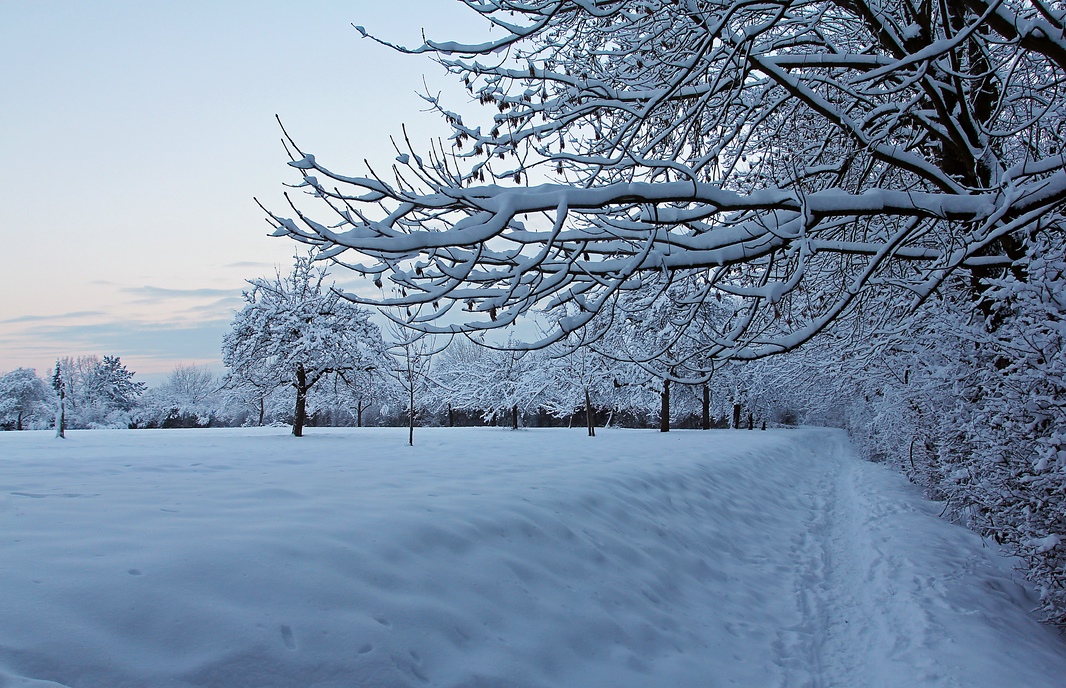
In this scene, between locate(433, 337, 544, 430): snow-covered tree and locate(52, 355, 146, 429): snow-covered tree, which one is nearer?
locate(433, 337, 544, 430): snow-covered tree

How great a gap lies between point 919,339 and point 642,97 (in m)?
4.45

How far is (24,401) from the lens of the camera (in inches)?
1641

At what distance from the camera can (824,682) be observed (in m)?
3.46

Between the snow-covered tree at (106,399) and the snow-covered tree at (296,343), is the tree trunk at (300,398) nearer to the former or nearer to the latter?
the snow-covered tree at (296,343)

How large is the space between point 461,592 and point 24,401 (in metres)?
52.8

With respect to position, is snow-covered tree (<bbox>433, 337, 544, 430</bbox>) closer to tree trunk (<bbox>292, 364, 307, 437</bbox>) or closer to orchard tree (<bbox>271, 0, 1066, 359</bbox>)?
tree trunk (<bbox>292, 364, 307, 437</bbox>)

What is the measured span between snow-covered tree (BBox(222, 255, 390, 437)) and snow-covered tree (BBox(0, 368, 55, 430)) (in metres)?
28.3

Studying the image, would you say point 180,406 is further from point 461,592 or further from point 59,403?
point 461,592

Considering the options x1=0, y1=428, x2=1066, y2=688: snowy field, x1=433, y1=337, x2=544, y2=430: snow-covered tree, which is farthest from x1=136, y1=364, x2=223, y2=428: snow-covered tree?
x1=0, y1=428, x2=1066, y2=688: snowy field

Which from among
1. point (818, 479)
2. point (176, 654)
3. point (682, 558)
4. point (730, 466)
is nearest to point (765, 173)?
point (682, 558)

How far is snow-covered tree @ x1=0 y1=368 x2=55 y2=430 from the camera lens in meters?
41.0

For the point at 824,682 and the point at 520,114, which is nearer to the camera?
the point at 824,682

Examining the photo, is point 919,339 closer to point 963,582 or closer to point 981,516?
point 981,516

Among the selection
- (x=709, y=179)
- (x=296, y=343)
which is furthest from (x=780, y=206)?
(x=296, y=343)
